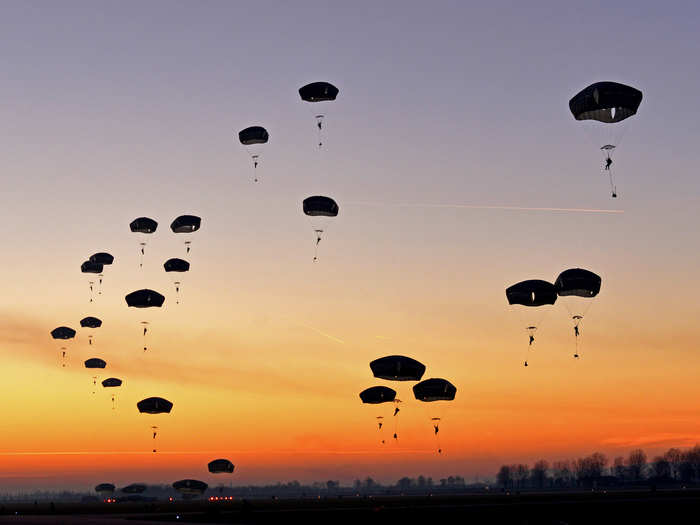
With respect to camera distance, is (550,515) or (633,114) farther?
(550,515)

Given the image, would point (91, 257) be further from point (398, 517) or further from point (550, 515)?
point (550, 515)

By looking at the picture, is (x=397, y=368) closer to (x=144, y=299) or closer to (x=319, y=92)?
(x=319, y=92)

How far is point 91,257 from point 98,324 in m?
8.42

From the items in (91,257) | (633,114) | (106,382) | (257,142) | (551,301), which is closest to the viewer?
(633,114)

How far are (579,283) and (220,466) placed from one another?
5510 cm

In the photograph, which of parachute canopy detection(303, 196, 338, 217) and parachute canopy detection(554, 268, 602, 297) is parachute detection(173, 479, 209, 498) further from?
parachute canopy detection(554, 268, 602, 297)

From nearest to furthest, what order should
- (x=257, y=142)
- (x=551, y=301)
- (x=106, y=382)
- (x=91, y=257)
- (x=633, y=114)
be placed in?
1. (x=633, y=114)
2. (x=551, y=301)
3. (x=257, y=142)
4. (x=91, y=257)
5. (x=106, y=382)

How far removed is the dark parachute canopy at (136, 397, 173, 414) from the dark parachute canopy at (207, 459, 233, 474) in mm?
15831

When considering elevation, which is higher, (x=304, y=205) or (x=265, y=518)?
(x=304, y=205)

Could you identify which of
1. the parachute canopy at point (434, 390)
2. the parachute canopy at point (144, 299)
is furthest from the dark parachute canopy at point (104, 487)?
the parachute canopy at point (434, 390)

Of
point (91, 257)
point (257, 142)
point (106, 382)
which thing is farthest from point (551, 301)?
point (106, 382)

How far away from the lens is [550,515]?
8119cm

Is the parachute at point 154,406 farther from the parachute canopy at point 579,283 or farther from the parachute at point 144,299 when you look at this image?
the parachute canopy at point 579,283

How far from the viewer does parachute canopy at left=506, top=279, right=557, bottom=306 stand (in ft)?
233
